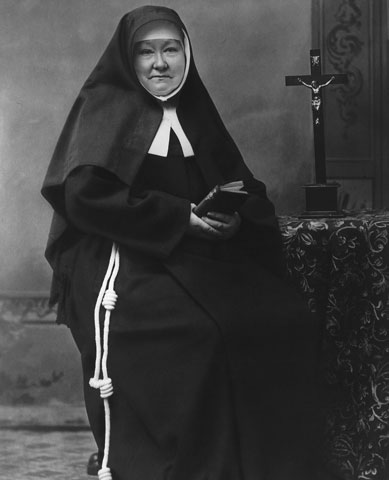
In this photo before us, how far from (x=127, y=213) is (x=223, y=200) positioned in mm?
289

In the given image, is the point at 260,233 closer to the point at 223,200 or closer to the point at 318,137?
the point at 223,200

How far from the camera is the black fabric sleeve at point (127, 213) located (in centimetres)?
240

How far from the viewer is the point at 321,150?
297cm

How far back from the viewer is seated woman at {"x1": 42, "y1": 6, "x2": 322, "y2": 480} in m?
2.30

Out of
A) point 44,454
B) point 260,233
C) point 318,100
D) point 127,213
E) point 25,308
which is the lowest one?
point 44,454

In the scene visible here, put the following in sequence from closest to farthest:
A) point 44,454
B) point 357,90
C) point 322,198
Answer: point 322,198 → point 44,454 → point 357,90

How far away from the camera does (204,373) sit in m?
2.28

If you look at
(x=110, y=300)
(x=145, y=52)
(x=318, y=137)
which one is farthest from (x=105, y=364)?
(x=318, y=137)

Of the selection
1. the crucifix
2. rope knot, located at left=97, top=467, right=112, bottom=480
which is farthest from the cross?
rope knot, located at left=97, top=467, right=112, bottom=480

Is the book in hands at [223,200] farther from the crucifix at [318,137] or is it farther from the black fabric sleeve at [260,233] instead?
the crucifix at [318,137]

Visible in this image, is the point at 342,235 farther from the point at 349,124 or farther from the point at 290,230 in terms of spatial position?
the point at 349,124

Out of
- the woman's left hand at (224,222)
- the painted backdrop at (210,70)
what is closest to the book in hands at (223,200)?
the woman's left hand at (224,222)

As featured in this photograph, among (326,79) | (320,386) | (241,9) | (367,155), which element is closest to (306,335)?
(320,386)

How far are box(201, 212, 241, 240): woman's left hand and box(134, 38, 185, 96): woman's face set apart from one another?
1.45 ft
